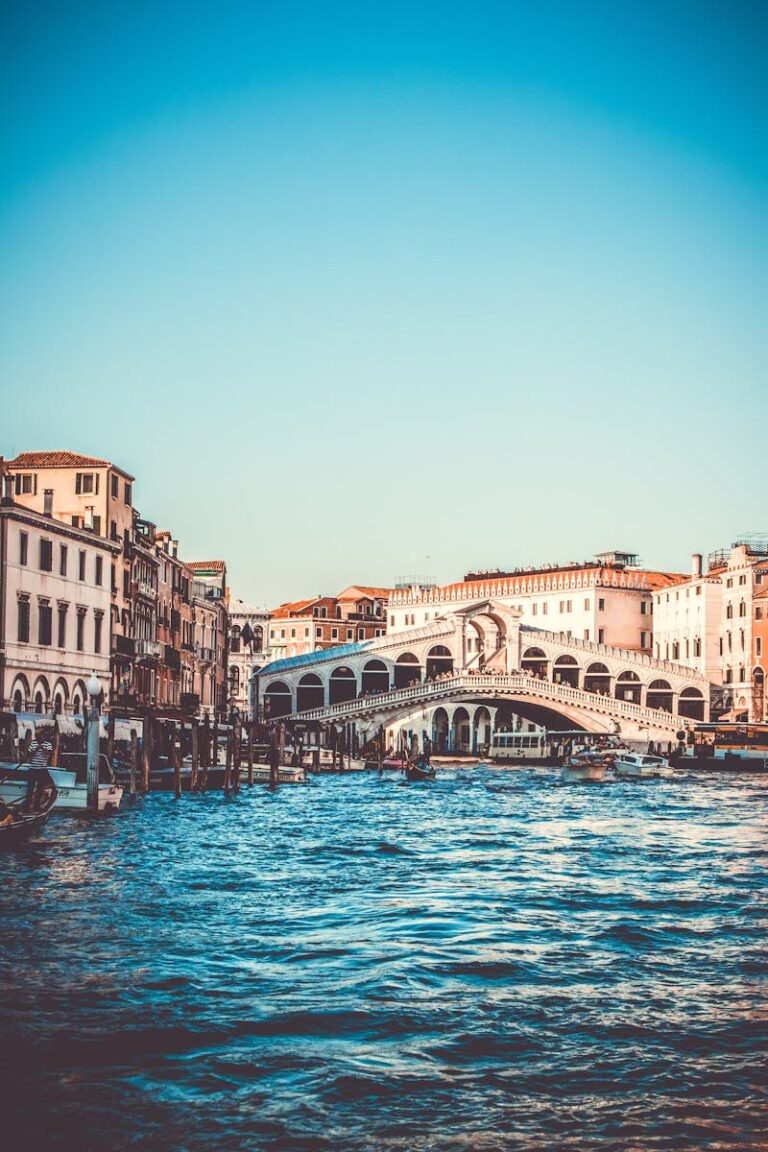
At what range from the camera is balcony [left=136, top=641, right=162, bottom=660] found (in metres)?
47.2

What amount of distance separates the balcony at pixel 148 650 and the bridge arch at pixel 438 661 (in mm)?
23415

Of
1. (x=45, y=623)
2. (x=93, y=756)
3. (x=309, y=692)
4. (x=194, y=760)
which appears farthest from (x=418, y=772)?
(x=93, y=756)

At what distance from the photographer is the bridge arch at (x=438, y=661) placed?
72250mm

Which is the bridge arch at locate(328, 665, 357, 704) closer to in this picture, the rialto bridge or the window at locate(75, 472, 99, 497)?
the rialto bridge

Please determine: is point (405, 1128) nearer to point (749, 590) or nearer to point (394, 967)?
point (394, 967)

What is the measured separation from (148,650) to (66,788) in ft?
74.0

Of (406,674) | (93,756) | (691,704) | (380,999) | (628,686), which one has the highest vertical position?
(406,674)

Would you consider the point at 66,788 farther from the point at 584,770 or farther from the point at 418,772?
the point at 584,770

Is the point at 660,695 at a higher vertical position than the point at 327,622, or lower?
lower

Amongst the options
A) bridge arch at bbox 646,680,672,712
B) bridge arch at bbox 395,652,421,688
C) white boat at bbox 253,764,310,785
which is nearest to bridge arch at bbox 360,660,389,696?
bridge arch at bbox 395,652,421,688

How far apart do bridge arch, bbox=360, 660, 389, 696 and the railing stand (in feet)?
31.0

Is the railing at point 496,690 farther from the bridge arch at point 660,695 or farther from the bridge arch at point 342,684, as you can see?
the bridge arch at point 342,684

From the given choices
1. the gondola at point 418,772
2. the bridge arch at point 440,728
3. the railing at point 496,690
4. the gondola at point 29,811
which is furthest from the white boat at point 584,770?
the bridge arch at point 440,728

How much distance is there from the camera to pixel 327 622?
93.1m
